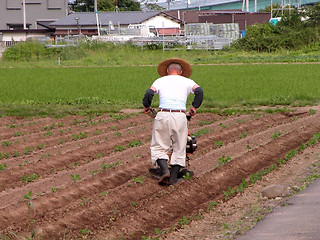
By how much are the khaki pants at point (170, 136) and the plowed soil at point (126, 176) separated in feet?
1.26

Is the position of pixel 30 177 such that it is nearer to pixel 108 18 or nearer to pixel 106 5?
pixel 108 18

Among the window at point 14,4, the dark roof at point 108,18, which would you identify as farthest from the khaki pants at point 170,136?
the window at point 14,4

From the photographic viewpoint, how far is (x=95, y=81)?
78.4 ft

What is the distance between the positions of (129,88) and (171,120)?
13.3 metres

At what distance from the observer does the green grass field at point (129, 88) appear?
16.8 meters

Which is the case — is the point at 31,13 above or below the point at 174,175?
above

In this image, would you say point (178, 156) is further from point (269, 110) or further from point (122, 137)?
point (269, 110)

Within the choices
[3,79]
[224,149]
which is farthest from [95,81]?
[224,149]

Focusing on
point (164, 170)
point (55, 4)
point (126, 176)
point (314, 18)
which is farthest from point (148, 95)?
point (55, 4)

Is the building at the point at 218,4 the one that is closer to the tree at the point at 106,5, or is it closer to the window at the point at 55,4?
the tree at the point at 106,5

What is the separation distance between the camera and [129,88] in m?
20.8

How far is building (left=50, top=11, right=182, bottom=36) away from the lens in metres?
56.0

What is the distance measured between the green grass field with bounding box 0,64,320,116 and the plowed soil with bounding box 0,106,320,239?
261 centimetres

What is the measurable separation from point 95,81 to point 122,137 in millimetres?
12590
